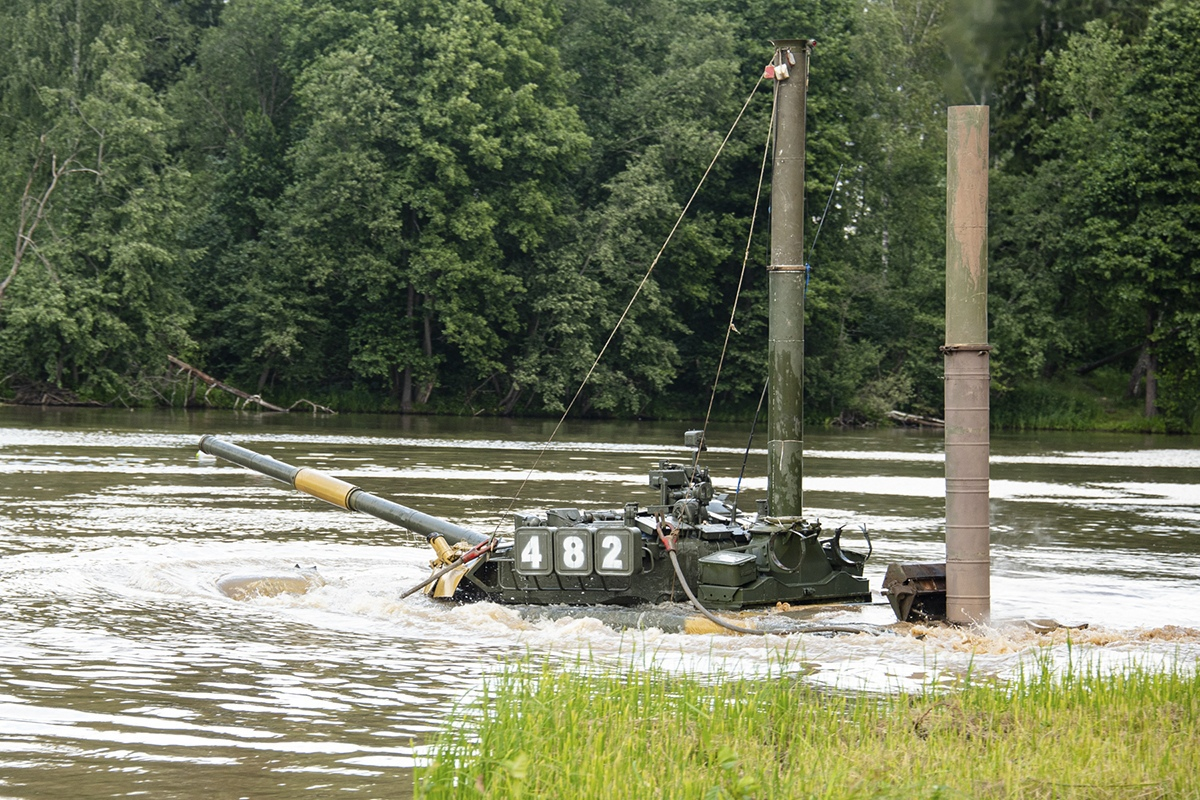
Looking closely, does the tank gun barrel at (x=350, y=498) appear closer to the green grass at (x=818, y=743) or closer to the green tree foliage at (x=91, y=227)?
the green grass at (x=818, y=743)

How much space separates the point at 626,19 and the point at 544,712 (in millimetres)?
61428

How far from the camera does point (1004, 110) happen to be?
67562 millimetres

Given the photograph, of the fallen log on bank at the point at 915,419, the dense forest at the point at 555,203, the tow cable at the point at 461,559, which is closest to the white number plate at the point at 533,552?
the tow cable at the point at 461,559

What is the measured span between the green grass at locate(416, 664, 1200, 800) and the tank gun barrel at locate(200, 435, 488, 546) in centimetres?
653

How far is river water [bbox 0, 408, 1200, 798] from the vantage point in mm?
8680

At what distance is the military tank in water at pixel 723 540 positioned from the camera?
43.6 ft

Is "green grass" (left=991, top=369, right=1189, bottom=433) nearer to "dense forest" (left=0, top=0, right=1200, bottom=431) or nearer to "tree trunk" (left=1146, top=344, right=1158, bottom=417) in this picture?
"dense forest" (left=0, top=0, right=1200, bottom=431)

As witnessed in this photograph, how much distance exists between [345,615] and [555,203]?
4687 centimetres

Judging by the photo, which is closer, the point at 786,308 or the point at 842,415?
the point at 786,308

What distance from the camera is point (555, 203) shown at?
59.8 metres

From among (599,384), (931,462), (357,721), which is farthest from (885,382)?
(357,721)

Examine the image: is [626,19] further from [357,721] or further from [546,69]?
[357,721]

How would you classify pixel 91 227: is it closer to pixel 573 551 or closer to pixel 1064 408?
pixel 1064 408

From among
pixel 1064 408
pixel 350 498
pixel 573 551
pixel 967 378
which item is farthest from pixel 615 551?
pixel 1064 408
